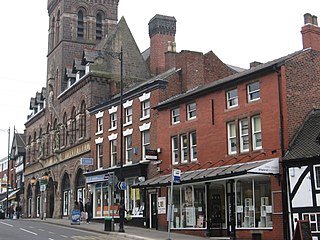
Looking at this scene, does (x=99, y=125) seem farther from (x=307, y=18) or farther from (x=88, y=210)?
(x=307, y=18)

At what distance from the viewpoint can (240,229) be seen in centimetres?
2616

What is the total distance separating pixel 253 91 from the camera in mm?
27000

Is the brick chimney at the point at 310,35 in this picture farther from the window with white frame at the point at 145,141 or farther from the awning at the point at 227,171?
the window with white frame at the point at 145,141

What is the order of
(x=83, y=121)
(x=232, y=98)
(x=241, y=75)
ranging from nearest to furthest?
(x=241, y=75), (x=232, y=98), (x=83, y=121)

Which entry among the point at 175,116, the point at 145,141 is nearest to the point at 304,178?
the point at 175,116

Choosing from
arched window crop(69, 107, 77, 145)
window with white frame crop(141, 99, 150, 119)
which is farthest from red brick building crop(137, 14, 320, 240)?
arched window crop(69, 107, 77, 145)

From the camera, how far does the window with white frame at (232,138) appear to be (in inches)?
1088

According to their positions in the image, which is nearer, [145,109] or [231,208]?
[231,208]

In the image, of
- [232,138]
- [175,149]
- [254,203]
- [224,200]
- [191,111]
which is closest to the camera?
[254,203]

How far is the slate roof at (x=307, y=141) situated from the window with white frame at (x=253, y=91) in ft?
9.16

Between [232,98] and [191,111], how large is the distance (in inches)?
142

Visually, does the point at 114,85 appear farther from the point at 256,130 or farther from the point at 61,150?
the point at 256,130

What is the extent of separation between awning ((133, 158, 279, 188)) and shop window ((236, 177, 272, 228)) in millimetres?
976

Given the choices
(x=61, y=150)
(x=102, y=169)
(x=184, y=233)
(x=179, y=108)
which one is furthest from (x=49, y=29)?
(x=184, y=233)
